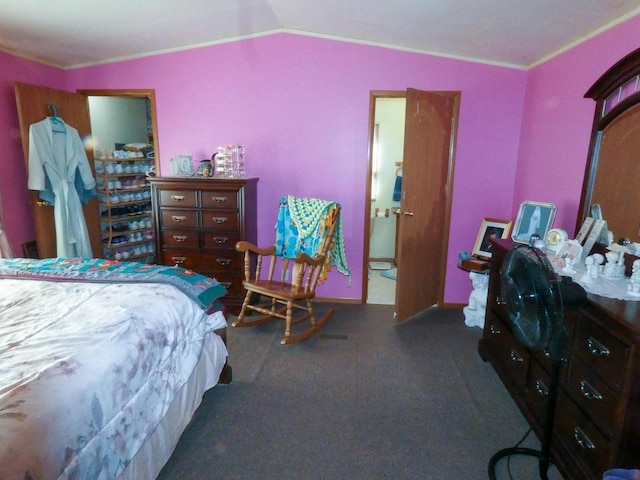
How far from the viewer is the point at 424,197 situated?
344 centimetres

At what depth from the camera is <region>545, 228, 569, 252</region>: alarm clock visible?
2.34 m

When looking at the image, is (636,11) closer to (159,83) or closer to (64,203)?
(159,83)

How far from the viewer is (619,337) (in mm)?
1414

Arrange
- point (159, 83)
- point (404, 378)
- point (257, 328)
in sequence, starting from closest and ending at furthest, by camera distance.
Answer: point (404, 378)
point (257, 328)
point (159, 83)

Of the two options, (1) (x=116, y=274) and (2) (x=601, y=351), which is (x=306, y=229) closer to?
(1) (x=116, y=274)

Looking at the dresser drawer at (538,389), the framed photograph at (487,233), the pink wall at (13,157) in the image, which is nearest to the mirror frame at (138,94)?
the pink wall at (13,157)

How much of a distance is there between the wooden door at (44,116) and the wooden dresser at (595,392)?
3.97 m

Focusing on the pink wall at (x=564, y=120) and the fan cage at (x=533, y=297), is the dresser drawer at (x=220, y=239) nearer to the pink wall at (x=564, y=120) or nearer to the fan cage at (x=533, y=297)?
the fan cage at (x=533, y=297)

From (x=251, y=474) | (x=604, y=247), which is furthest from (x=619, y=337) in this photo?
(x=251, y=474)

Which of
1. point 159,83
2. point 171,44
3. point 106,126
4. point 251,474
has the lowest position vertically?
point 251,474

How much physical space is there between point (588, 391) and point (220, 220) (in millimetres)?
2831

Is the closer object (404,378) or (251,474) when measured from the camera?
(251,474)

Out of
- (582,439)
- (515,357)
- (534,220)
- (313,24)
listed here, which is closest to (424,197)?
(534,220)

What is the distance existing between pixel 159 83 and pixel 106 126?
1.38 meters
